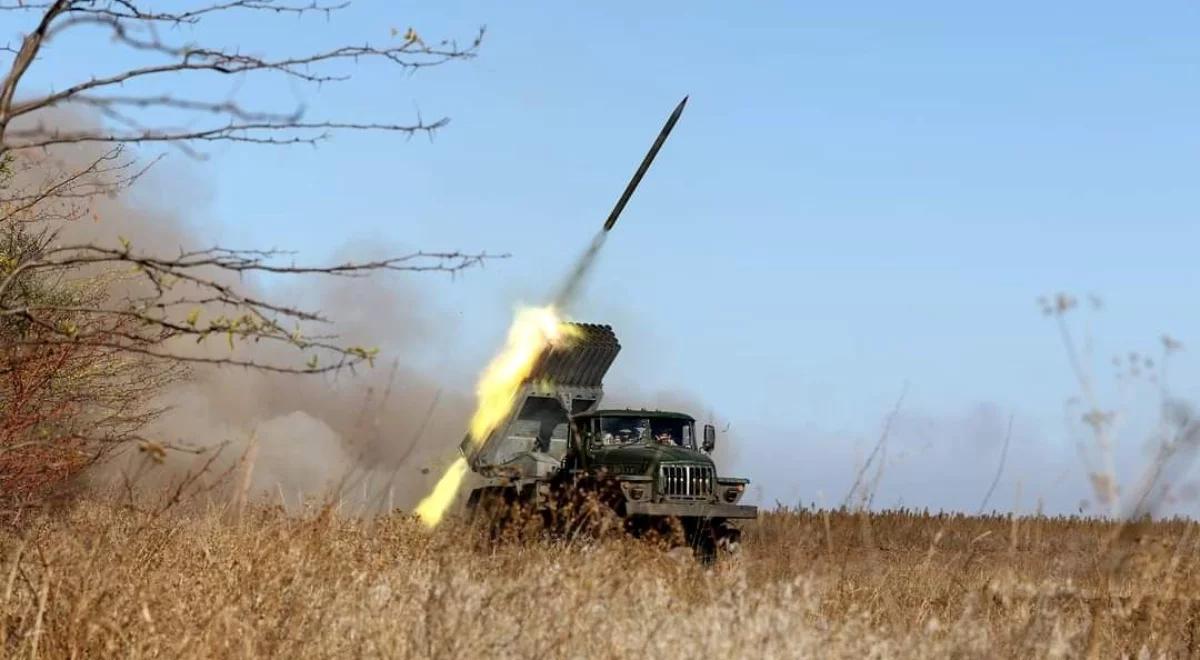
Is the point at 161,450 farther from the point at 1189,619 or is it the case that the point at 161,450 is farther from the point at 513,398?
the point at 513,398

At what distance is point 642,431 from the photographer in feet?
55.1

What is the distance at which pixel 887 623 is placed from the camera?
355 inches

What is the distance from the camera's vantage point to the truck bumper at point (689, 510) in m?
15.5

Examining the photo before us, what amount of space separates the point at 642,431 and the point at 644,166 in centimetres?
620

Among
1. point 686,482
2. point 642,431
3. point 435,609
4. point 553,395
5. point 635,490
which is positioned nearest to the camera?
point 435,609

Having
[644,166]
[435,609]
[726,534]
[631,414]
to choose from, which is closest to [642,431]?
[631,414]

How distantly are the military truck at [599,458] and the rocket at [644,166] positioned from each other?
2.36 metres

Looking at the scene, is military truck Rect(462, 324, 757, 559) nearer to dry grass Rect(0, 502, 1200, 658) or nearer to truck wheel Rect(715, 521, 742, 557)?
truck wheel Rect(715, 521, 742, 557)

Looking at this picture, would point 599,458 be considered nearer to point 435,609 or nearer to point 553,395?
point 553,395

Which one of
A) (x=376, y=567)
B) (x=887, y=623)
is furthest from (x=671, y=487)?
(x=376, y=567)

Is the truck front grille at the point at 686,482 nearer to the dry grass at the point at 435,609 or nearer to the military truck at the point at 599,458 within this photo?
the military truck at the point at 599,458

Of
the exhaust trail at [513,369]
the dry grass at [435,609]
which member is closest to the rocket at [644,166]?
the exhaust trail at [513,369]

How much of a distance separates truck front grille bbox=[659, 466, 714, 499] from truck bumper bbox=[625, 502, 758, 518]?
0.55 ft

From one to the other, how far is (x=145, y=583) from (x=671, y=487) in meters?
10.0
